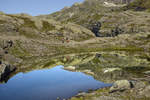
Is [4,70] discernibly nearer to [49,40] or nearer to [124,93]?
[124,93]

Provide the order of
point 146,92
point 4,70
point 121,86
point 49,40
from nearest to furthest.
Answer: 1. point 146,92
2. point 121,86
3. point 4,70
4. point 49,40

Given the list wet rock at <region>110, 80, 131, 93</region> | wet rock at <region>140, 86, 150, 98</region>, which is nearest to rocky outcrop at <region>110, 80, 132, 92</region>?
wet rock at <region>110, 80, 131, 93</region>

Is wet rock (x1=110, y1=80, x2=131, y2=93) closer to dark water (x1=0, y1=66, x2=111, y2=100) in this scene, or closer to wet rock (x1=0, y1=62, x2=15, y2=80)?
dark water (x1=0, y1=66, x2=111, y2=100)

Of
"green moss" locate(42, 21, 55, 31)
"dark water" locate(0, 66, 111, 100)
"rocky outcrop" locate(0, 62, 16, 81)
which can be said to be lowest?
"dark water" locate(0, 66, 111, 100)

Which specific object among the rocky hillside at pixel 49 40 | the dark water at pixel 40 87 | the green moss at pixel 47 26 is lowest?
the dark water at pixel 40 87

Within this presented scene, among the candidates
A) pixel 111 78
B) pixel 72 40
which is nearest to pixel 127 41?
pixel 72 40

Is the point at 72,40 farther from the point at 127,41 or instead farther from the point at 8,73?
the point at 8,73

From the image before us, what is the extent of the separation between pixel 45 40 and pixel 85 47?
3534 cm

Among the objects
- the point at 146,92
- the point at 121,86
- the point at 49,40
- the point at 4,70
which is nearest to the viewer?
the point at 146,92

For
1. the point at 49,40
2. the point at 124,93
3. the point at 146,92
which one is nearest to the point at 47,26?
the point at 49,40

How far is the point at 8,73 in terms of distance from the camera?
2549 inches

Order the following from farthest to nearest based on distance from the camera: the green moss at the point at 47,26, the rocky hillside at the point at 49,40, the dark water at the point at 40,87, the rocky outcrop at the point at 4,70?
1. the green moss at the point at 47,26
2. the rocky hillside at the point at 49,40
3. the rocky outcrop at the point at 4,70
4. the dark water at the point at 40,87

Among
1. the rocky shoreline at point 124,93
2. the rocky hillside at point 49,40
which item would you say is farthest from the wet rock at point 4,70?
the rocky shoreline at point 124,93

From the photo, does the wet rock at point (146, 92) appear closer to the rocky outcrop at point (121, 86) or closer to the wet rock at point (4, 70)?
the rocky outcrop at point (121, 86)
